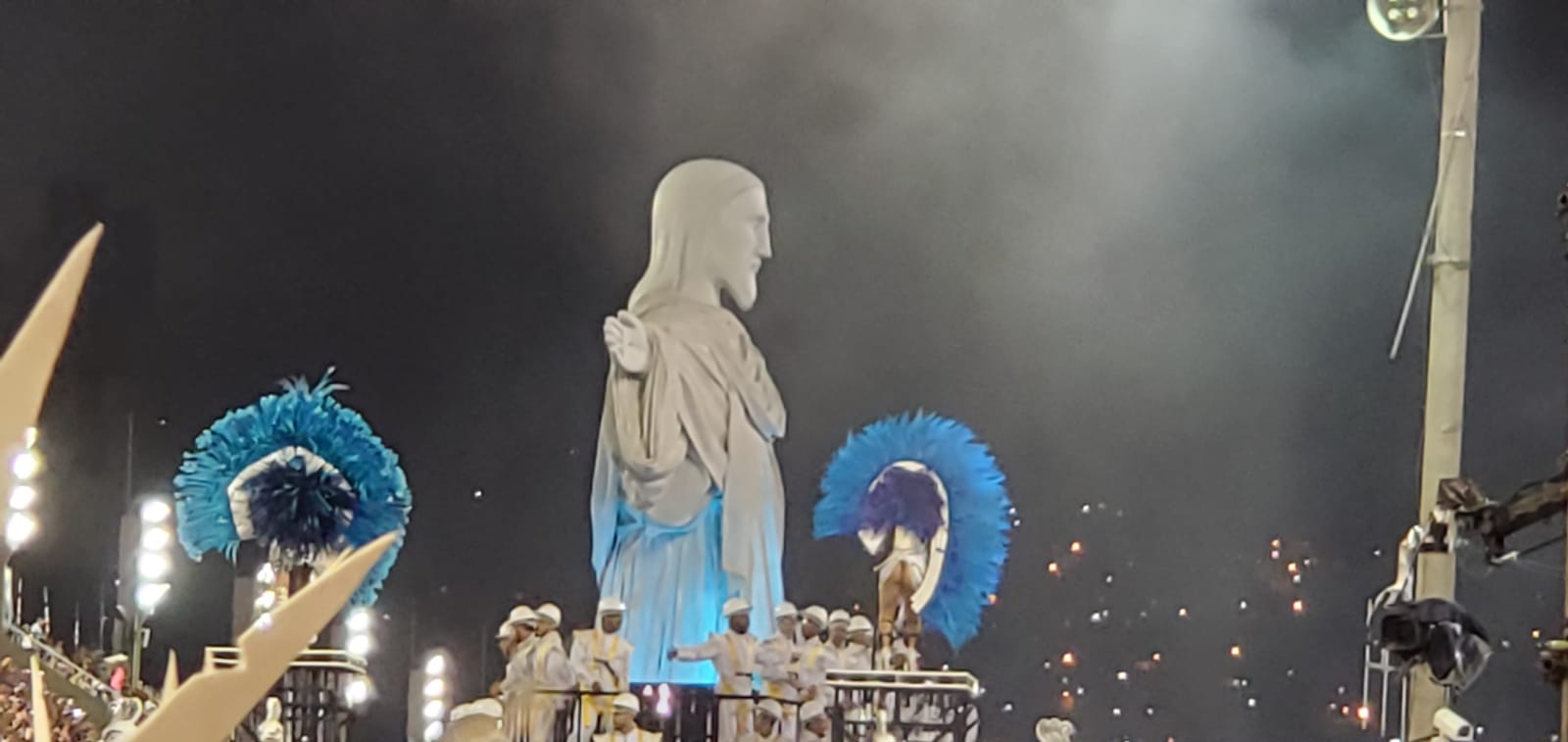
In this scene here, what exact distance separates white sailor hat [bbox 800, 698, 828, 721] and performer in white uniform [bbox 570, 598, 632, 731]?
702 millimetres

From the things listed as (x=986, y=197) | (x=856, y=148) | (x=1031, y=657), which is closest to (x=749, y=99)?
(x=856, y=148)

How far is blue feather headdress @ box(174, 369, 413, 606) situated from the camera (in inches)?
336

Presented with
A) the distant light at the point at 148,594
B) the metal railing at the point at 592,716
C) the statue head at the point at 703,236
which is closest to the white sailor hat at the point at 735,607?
the metal railing at the point at 592,716

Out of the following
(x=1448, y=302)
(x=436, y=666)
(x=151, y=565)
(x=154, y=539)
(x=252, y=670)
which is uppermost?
(x=1448, y=302)

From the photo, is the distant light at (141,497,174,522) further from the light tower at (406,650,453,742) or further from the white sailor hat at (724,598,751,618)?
the white sailor hat at (724,598,751,618)

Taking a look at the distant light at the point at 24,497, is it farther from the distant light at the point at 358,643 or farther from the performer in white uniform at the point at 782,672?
the performer in white uniform at the point at 782,672

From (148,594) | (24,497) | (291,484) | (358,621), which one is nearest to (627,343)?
(291,484)

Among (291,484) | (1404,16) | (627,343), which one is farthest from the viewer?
(627,343)

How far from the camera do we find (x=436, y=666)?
12.2 m

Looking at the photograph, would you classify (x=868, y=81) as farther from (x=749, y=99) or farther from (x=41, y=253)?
(x=41, y=253)

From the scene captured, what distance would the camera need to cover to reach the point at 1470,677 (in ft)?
17.1

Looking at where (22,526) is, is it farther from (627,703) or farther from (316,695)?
(627,703)

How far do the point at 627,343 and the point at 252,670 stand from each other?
7.05 meters

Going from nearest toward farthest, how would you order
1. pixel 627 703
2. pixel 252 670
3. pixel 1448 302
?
pixel 252 670, pixel 1448 302, pixel 627 703
